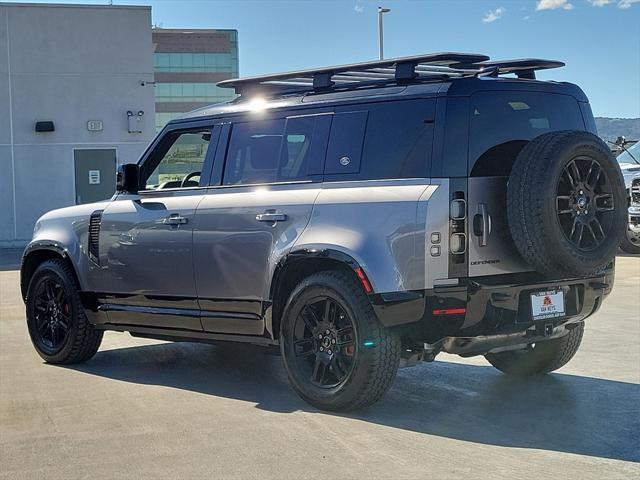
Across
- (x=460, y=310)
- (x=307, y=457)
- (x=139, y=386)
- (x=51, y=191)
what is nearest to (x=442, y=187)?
(x=460, y=310)

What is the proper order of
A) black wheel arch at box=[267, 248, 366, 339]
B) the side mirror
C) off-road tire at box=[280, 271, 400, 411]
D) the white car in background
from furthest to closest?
1. the white car in background
2. the side mirror
3. black wheel arch at box=[267, 248, 366, 339]
4. off-road tire at box=[280, 271, 400, 411]

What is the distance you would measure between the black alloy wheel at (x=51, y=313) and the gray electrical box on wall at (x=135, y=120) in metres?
18.2

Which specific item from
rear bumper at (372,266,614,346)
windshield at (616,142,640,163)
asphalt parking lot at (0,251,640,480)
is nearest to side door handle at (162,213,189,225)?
asphalt parking lot at (0,251,640,480)

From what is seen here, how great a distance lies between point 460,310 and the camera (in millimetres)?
5211

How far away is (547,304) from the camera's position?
18.1ft

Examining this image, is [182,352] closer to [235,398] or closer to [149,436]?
[235,398]

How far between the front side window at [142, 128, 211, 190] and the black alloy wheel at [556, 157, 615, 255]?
2692mm

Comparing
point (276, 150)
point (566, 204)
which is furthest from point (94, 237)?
point (566, 204)

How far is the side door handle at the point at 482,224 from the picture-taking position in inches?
209

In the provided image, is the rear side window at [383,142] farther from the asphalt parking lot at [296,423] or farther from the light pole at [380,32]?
the light pole at [380,32]

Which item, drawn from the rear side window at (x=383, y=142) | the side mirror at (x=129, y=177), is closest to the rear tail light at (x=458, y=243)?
the rear side window at (x=383, y=142)

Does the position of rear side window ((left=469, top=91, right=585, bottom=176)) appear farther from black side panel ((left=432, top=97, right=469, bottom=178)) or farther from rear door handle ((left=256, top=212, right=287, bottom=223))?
rear door handle ((left=256, top=212, right=287, bottom=223))

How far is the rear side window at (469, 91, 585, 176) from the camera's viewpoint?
542 cm

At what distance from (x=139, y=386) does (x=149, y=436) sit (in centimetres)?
149
